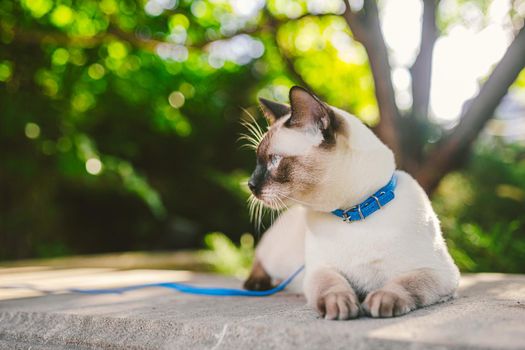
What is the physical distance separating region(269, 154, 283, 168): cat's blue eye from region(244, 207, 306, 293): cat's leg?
631 millimetres

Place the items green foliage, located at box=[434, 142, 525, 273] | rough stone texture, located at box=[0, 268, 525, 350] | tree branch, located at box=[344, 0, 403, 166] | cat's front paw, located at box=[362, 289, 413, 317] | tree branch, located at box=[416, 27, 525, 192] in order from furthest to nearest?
1. tree branch, located at box=[344, 0, 403, 166]
2. green foliage, located at box=[434, 142, 525, 273]
3. tree branch, located at box=[416, 27, 525, 192]
4. cat's front paw, located at box=[362, 289, 413, 317]
5. rough stone texture, located at box=[0, 268, 525, 350]

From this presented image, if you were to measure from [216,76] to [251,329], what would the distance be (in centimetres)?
540

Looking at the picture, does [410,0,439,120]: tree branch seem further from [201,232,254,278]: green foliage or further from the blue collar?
the blue collar

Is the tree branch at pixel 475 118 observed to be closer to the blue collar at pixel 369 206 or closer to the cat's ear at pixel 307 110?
the blue collar at pixel 369 206

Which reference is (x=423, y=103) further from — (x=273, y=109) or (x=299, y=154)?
(x=299, y=154)

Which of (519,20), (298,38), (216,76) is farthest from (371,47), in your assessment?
(216,76)

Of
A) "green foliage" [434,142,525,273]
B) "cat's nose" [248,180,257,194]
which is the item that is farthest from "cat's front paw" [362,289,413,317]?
"green foliage" [434,142,525,273]

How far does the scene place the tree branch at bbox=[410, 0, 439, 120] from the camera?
4.39m

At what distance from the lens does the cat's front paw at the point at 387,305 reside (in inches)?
63.1

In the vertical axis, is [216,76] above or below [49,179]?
above

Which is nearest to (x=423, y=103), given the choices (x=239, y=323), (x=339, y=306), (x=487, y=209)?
(x=487, y=209)

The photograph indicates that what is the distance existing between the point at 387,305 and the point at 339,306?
0.52 ft

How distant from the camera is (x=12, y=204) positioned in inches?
265

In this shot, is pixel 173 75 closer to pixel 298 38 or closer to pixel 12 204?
pixel 298 38
